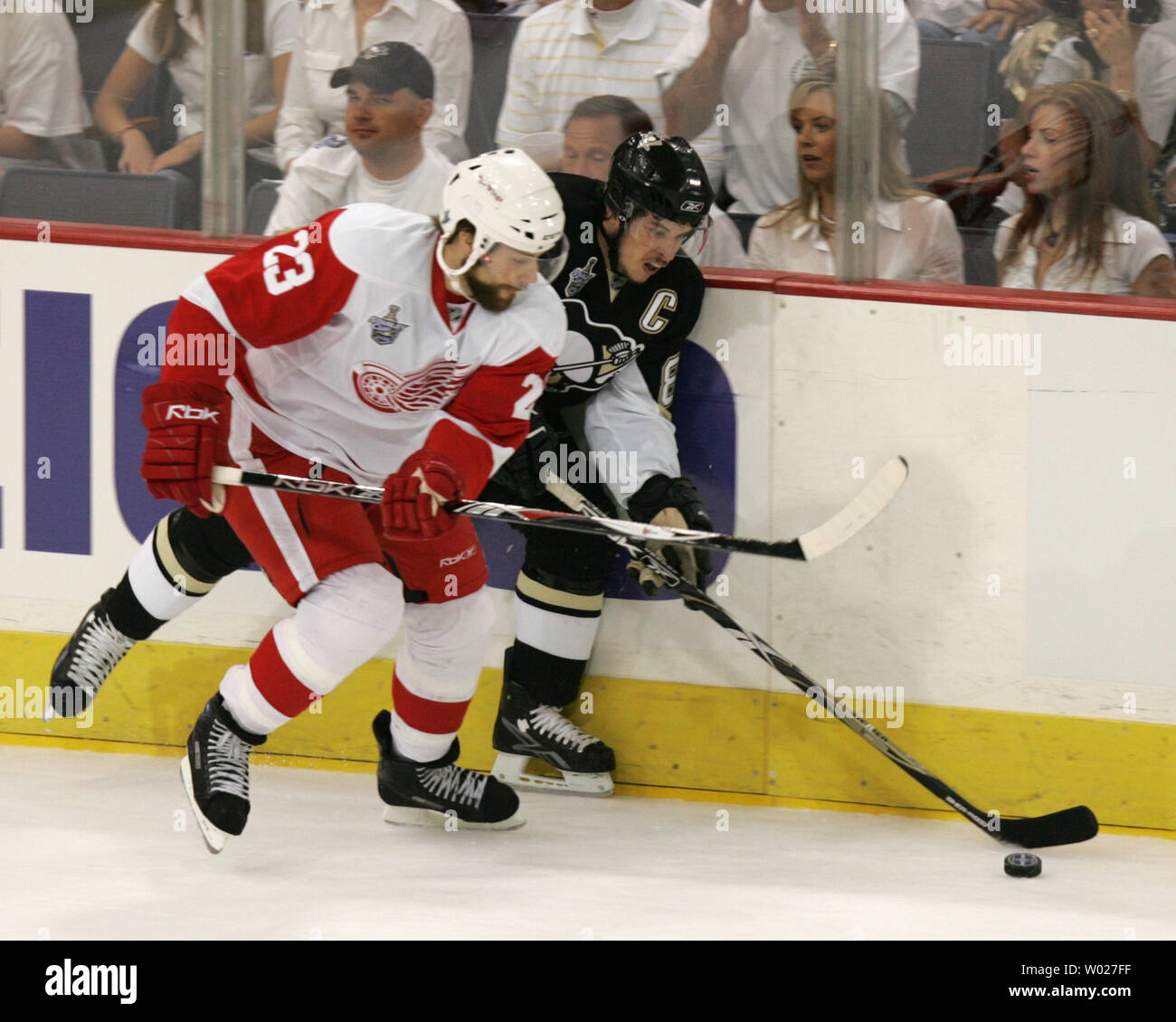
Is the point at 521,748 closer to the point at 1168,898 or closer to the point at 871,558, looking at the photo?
the point at 871,558

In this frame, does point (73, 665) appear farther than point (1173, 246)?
Yes

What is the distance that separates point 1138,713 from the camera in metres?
3.25

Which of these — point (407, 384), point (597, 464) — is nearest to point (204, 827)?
point (407, 384)

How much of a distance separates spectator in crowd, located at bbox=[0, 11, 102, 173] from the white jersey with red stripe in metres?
0.85

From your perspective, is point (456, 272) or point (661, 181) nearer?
point (456, 272)

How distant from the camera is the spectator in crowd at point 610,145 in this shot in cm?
343

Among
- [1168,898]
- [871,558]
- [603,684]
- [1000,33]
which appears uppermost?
[1000,33]

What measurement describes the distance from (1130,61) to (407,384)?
1.28 metres

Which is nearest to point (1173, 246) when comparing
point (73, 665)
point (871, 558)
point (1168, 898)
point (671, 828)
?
point (871, 558)

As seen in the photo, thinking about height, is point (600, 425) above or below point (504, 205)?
below

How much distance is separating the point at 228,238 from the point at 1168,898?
2.03 metres

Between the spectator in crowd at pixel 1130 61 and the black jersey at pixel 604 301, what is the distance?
2.33 ft

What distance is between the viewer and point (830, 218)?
3371mm

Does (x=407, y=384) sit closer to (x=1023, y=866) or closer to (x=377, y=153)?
(x=377, y=153)
